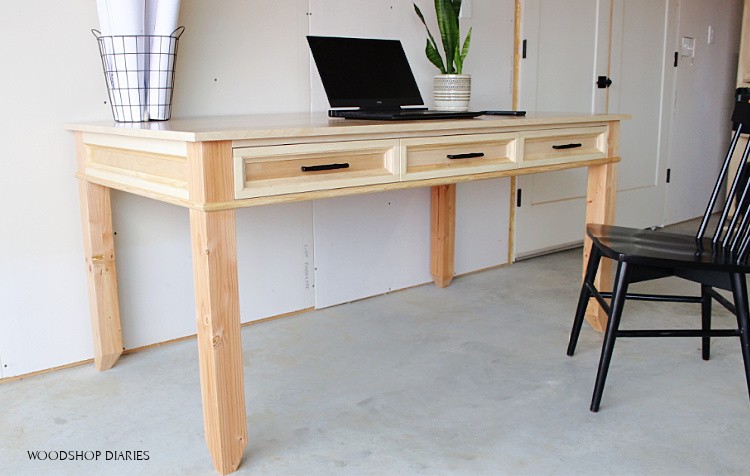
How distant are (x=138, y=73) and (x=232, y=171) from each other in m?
0.69

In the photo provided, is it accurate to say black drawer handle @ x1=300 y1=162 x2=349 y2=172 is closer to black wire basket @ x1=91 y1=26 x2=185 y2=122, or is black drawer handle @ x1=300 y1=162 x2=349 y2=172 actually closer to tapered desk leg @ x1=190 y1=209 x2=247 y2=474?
tapered desk leg @ x1=190 y1=209 x2=247 y2=474

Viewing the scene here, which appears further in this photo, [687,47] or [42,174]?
[687,47]

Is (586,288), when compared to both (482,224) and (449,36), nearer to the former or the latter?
(449,36)

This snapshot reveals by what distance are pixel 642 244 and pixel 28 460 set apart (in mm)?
1713

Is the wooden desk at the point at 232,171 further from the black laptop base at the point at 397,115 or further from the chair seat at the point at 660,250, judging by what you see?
the chair seat at the point at 660,250

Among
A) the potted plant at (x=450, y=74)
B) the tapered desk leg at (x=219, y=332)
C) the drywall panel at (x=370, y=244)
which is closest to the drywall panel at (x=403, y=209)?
the drywall panel at (x=370, y=244)

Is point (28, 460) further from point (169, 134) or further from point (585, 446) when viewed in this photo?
point (585, 446)

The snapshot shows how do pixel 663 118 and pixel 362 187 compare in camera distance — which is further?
pixel 663 118

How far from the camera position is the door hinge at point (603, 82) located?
12.9 ft

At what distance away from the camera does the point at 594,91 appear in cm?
393

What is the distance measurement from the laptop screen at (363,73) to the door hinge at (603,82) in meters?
1.77

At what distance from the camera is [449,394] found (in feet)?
6.79

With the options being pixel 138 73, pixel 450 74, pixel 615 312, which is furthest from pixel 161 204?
pixel 615 312

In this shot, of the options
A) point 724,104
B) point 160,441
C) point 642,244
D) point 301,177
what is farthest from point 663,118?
point 160,441
